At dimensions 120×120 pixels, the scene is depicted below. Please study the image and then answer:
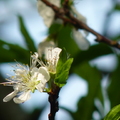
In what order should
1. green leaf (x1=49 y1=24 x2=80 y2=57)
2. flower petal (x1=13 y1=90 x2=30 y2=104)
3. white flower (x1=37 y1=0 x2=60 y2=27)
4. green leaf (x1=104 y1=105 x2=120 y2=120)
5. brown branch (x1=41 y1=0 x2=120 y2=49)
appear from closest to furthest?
green leaf (x1=104 y1=105 x2=120 y2=120), flower petal (x1=13 y1=90 x2=30 y2=104), brown branch (x1=41 y1=0 x2=120 y2=49), white flower (x1=37 y1=0 x2=60 y2=27), green leaf (x1=49 y1=24 x2=80 y2=57)

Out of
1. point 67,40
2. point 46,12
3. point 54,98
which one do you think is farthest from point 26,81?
point 67,40

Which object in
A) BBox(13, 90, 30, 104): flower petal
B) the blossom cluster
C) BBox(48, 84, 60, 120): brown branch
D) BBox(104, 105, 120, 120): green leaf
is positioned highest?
the blossom cluster

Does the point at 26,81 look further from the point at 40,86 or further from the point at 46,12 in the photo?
the point at 46,12

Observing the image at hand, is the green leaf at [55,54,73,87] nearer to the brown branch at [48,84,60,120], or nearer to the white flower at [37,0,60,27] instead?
the brown branch at [48,84,60,120]

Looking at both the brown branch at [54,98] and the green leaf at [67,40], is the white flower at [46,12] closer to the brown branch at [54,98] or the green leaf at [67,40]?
the green leaf at [67,40]

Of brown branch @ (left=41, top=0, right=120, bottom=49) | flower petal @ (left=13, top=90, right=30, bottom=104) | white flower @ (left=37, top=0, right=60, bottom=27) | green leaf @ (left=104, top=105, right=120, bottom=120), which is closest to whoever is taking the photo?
green leaf @ (left=104, top=105, right=120, bottom=120)

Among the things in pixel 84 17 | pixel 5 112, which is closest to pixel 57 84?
pixel 84 17

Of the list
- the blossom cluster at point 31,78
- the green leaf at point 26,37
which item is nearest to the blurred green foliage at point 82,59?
the green leaf at point 26,37

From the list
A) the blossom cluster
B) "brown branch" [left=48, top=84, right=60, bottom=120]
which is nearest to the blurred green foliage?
the blossom cluster
